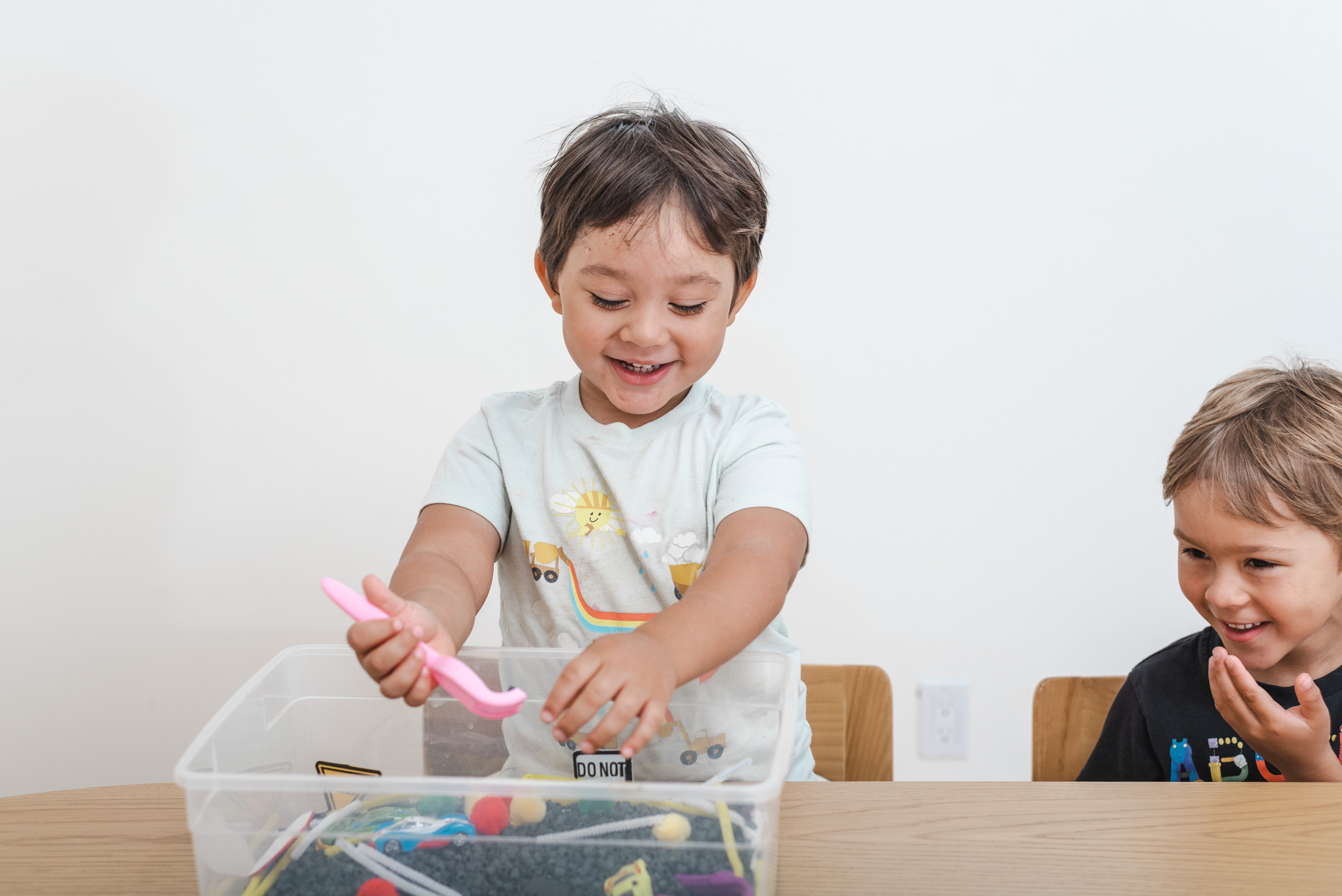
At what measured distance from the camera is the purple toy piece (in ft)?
1.71

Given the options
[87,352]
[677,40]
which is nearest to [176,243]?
[87,352]

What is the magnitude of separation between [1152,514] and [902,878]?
1112mm

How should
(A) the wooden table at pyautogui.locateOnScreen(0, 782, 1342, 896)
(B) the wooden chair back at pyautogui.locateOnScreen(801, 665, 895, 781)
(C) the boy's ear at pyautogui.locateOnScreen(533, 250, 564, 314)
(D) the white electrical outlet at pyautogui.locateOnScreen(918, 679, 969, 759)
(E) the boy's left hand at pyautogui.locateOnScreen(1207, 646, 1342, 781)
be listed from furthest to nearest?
1. (D) the white electrical outlet at pyautogui.locateOnScreen(918, 679, 969, 759)
2. (B) the wooden chair back at pyautogui.locateOnScreen(801, 665, 895, 781)
3. (C) the boy's ear at pyautogui.locateOnScreen(533, 250, 564, 314)
4. (E) the boy's left hand at pyautogui.locateOnScreen(1207, 646, 1342, 781)
5. (A) the wooden table at pyautogui.locateOnScreen(0, 782, 1342, 896)

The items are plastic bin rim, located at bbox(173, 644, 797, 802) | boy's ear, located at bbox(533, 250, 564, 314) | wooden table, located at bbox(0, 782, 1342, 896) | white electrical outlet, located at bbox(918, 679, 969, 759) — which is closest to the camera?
plastic bin rim, located at bbox(173, 644, 797, 802)

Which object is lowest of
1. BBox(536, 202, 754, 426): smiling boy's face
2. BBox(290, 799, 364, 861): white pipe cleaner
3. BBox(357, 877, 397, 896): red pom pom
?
BBox(357, 877, 397, 896): red pom pom

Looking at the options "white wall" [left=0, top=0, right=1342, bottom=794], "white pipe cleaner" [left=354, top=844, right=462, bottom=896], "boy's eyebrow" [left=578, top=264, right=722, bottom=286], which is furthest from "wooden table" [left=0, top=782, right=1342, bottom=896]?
"white wall" [left=0, top=0, right=1342, bottom=794]

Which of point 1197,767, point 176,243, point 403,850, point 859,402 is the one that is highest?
point 176,243

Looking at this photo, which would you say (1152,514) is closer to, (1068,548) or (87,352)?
(1068,548)

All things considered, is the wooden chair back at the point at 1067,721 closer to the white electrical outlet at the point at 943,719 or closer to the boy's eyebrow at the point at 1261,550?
the boy's eyebrow at the point at 1261,550

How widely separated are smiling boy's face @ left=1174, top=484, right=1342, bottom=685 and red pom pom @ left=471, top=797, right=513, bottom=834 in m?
0.70

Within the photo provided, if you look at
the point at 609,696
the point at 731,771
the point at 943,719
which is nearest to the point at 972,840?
the point at 731,771

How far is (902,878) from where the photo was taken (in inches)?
24.0

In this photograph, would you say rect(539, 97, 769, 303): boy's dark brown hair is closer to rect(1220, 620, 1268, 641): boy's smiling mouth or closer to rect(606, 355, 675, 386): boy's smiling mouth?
rect(606, 355, 675, 386): boy's smiling mouth

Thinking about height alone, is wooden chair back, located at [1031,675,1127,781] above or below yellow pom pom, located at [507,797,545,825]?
below
